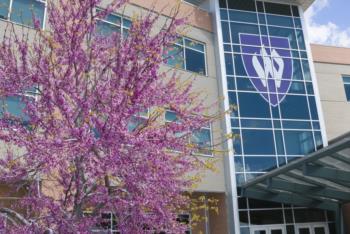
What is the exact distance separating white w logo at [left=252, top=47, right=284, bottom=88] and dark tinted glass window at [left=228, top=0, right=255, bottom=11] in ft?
7.75

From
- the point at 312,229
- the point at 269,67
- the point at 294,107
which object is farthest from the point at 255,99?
the point at 312,229

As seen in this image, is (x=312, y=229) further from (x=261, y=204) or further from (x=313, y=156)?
(x=313, y=156)

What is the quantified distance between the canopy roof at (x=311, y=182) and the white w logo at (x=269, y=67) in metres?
5.50

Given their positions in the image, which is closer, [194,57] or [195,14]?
[194,57]

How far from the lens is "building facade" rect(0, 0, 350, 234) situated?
60.6 feet

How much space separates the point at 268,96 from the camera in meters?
20.7

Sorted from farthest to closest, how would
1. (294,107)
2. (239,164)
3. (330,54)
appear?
(330,54)
(294,107)
(239,164)

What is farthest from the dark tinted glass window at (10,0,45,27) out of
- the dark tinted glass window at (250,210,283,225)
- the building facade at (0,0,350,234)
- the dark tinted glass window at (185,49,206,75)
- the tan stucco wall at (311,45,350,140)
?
the tan stucco wall at (311,45,350,140)

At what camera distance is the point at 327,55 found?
82.8ft

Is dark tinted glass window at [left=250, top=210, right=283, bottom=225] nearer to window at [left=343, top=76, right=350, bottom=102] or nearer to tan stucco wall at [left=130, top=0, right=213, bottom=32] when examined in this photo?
tan stucco wall at [left=130, top=0, right=213, bottom=32]

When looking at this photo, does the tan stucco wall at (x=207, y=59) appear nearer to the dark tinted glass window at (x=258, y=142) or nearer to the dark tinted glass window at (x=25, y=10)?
the dark tinted glass window at (x=258, y=142)

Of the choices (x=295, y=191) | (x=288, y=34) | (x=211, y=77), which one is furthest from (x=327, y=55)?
(x=295, y=191)

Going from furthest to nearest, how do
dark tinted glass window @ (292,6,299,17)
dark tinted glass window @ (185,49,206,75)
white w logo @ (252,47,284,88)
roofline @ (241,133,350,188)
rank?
dark tinted glass window @ (292,6,299,17) < white w logo @ (252,47,284,88) < dark tinted glass window @ (185,49,206,75) < roofline @ (241,133,350,188)

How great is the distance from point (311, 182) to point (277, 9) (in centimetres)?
1048
